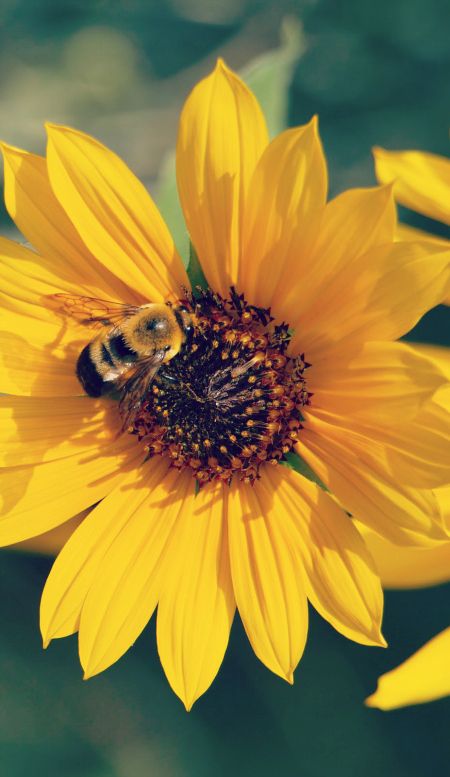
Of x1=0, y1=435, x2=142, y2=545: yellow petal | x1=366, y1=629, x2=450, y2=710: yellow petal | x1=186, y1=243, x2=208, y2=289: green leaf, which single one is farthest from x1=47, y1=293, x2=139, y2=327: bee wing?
x1=366, y1=629, x2=450, y2=710: yellow petal

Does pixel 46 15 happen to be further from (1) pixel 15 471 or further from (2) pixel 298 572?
(2) pixel 298 572

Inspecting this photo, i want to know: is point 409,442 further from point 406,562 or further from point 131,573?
point 131,573

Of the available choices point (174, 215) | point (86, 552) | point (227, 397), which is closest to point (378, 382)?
point (227, 397)

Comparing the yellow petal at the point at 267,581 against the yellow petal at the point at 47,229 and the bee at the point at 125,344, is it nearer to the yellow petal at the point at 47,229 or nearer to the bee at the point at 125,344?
the bee at the point at 125,344

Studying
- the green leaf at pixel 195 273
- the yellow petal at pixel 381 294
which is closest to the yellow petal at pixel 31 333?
the green leaf at pixel 195 273

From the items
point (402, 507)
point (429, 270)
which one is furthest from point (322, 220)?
point (402, 507)

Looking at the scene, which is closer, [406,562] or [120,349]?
[120,349]

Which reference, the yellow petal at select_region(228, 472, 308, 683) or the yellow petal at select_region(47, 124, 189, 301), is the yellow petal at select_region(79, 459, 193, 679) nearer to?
the yellow petal at select_region(228, 472, 308, 683)
